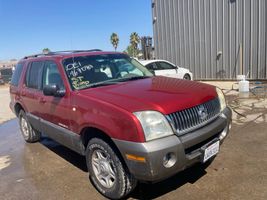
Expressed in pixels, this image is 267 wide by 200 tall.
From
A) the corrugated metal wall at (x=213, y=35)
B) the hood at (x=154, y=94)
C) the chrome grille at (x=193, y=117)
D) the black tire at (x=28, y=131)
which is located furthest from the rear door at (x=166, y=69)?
the chrome grille at (x=193, y=117)

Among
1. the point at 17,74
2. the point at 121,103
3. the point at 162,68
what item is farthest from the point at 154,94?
the point at 162,68

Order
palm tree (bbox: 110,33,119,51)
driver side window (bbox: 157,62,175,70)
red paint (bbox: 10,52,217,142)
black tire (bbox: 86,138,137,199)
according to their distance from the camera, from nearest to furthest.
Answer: red paint (bbox: 10,52,217,142)
black tire (bbox: 86,138,137,199)
driver side window (bbox: 157,62,175,70)
palm tree (bbox: 110,33,119,51)

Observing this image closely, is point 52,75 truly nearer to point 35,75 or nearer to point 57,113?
point 57,113

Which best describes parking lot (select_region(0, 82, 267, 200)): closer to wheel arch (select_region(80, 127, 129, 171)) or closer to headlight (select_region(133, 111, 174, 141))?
wheel arch (select_region(80, 127, 129, 171))

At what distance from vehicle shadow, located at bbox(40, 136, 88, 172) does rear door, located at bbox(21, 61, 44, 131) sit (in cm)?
65

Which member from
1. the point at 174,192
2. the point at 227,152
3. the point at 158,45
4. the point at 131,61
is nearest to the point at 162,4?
the point at 158,45

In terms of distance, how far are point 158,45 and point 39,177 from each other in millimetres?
12654

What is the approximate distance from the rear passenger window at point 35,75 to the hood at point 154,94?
1.58 meters

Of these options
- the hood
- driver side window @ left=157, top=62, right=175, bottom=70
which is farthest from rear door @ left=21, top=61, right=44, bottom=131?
driver side window @ left=157, top=62, right=175, bottom=70

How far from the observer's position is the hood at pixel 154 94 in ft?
9.65

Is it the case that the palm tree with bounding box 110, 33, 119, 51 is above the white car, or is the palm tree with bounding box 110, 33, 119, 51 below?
above

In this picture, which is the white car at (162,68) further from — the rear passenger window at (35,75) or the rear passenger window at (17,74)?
the rear passenger window at (35,75)

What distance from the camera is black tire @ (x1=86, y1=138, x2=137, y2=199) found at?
3.09 meters

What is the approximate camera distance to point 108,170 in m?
3.34
